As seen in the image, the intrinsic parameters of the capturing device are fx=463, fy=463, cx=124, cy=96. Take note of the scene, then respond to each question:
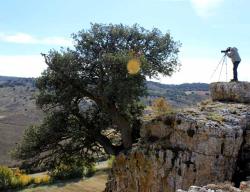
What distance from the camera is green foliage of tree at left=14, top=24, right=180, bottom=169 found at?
26344mm

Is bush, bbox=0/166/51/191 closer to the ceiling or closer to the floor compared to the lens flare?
closer to the floor

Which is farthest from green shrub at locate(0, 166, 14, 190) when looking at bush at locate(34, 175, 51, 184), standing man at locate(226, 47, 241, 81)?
standing man at locate(226, 47, 241, 81)

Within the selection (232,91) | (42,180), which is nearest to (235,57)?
(232,91)

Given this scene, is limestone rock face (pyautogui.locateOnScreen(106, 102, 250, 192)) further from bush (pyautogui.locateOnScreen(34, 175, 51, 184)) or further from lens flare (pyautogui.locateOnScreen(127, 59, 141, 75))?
bush (pyautogui.locateOnScreen(34, 175, 51, 184))

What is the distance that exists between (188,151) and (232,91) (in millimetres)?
5456

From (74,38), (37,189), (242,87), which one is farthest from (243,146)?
(37,189)

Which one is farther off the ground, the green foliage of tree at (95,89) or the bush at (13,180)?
the green foliage of tree at (95,89)

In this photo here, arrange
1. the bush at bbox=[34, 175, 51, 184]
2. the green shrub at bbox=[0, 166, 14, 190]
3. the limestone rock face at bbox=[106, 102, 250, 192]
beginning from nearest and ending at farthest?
the limestone rock face at bbox=[106, 102, 250, 192]
the bush at bbox=[34, 175, 51, 184]
the green shrub at bbox=[0, 166, 14, 190]

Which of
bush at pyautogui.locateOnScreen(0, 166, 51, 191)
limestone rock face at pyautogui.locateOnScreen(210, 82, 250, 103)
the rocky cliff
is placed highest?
limestone rock face at pyautogui.locateOnScreen(210, 82, 250, 103)

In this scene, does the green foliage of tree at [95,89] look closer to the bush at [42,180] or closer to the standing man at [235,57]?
the standing man at [235,57]

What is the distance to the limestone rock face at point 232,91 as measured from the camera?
25.1 metres

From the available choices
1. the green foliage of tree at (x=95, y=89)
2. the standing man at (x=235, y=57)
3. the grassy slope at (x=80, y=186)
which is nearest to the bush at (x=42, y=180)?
the grassy slope at (x=80, y=186)

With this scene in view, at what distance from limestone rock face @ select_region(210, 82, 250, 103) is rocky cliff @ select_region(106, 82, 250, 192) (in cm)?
87

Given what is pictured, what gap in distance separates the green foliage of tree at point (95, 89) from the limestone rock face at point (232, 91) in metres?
4.15
